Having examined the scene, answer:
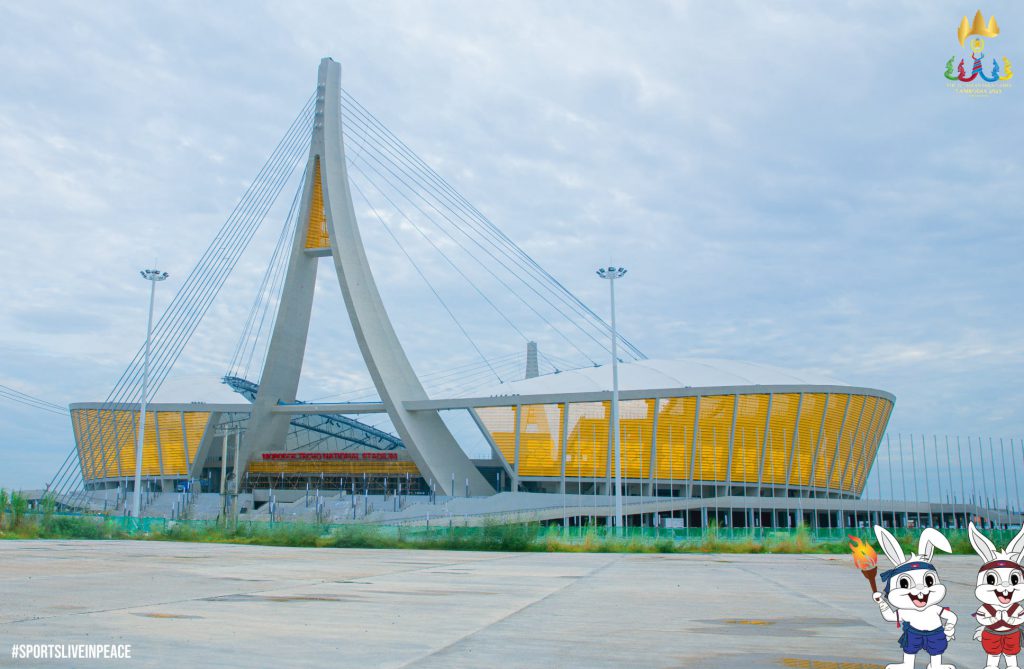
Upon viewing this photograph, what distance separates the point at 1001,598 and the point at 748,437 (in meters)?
58.3

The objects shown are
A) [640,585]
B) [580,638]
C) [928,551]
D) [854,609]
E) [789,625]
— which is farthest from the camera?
[640,585]

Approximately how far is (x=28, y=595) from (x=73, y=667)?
4.69 m

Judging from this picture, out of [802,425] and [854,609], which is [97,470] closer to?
[802,425]

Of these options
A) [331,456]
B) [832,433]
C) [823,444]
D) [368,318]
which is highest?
[368,318]

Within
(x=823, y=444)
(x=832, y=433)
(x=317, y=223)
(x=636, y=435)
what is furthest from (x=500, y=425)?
(x=832, y=433)

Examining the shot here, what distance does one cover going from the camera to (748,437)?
60.6 metres

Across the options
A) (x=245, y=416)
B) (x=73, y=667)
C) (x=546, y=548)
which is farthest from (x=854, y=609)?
(x=245, y=416)

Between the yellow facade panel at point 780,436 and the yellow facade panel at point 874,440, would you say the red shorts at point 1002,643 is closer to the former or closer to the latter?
the yellow facade panel at point 780,436

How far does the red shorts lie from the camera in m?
4.30

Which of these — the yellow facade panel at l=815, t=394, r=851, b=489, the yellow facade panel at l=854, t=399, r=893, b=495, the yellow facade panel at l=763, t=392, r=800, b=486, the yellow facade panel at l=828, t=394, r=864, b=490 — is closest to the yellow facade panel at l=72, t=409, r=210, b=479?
the yellow facade panel at l=763, t=392, r=800, b=486

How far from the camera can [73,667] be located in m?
4.80

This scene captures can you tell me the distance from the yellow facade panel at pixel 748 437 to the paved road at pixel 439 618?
1829 inches

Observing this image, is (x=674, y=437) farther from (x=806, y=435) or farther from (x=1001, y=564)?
(x=1001, y=564)

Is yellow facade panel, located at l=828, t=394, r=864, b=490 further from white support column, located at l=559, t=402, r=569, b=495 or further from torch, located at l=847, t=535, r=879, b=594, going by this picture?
torch, located at l=847, t=535, r=879, b=594
